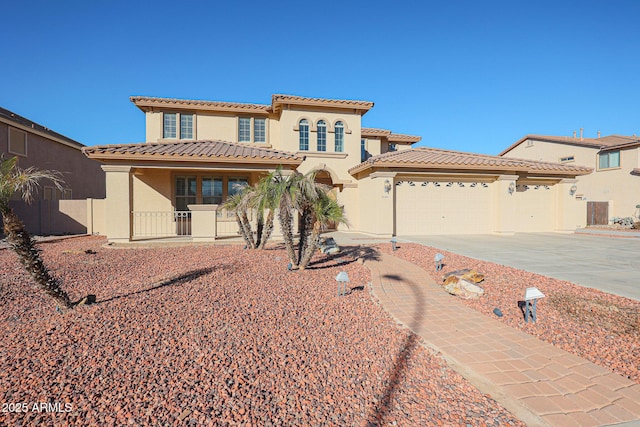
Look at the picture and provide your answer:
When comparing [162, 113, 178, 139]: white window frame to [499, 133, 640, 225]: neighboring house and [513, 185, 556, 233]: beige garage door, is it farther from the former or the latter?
[499, 133, 640, 225]: neighboring house

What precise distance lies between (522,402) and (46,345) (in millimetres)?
5069

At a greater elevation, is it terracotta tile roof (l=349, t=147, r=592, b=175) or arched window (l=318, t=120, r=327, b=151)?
arched window (l=318, t=120, r=327, b=151)

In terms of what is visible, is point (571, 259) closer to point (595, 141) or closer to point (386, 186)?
point (386, 186)

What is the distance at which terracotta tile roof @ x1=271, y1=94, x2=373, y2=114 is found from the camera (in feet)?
50.8

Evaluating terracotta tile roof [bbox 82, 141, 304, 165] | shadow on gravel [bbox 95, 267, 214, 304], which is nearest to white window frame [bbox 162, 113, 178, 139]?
terracotta tile roof [bbox 82, 141, 304, 165]

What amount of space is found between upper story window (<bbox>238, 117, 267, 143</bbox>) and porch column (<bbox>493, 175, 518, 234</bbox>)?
493 inches

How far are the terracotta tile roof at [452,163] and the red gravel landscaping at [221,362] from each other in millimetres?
8945

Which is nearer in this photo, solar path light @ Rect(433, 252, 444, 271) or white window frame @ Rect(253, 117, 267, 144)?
solar path light @ Rect(433, 252, 444, 271)

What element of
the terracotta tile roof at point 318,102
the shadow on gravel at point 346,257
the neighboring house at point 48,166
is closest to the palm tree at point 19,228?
the shadow on gravel at point 346,257

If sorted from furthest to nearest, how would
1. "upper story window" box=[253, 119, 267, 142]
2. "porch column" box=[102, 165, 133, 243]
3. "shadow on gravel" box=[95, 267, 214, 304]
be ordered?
"upper story window" box=[253, 119, 267, 142], "porch column" box=[102, 165, 133, 243], "shadow on gravel" box=[95, 267, 214, 304]

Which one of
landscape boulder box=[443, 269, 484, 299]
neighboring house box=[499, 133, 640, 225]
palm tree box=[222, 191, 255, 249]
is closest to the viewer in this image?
landscape boulder box=[443, 269, 484, 299]

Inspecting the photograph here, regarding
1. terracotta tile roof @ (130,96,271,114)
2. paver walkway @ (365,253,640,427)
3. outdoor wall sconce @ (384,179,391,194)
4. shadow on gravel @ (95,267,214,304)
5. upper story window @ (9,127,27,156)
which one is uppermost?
terracotta tile roof @ (130,96,271,114)

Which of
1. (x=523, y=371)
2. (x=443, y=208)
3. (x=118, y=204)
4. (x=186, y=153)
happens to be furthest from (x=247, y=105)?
(x=523, y=371)

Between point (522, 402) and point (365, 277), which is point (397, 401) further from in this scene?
point (365, 277)
